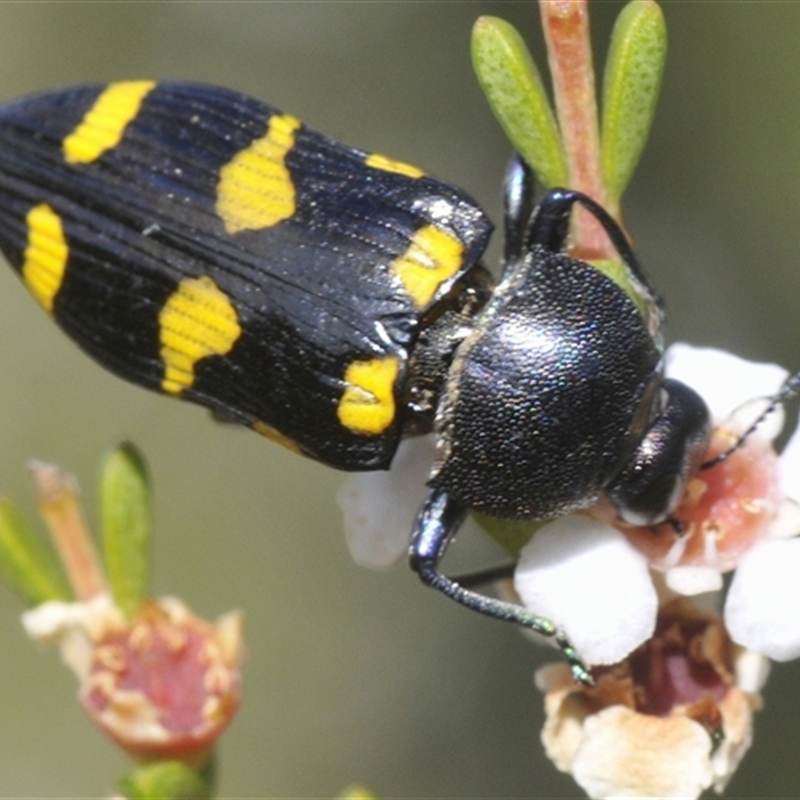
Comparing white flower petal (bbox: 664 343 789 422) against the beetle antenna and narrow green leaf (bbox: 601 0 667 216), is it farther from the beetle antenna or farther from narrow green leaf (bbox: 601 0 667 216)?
narrow green leaf (bbox: 601 0 667 216)

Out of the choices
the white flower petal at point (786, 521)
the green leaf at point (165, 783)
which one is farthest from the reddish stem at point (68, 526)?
the white flower petal at point (786, 521)

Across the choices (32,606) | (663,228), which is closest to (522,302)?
(32,606)

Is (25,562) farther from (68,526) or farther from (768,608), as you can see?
(768,608)

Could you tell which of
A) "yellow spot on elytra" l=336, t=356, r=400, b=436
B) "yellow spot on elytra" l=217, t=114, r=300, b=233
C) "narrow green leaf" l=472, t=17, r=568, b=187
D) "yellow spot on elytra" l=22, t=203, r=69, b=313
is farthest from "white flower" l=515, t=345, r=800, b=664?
"yellow spot on elytra" l=22, t=203, r=69, b=313

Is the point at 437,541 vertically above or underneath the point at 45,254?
underneath

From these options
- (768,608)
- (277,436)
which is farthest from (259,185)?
(768,608)

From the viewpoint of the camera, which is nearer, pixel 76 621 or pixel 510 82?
pixel 510 82

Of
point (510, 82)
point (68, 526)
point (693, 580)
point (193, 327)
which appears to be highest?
point (510, 82)

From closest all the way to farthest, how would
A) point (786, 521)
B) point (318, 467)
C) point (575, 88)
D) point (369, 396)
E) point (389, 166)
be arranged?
point (575, 88)
point (786, 521)
point (369, 396)
point (389, 166)
point (318, 467)
